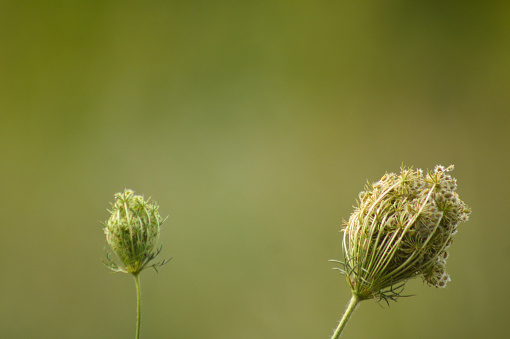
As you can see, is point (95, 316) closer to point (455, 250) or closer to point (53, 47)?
point (53, 47)

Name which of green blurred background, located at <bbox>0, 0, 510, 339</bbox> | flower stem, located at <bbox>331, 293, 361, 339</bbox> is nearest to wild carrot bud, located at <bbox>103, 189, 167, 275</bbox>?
flower stem, located at <bbox>331, 293, 361, 339</bbox>

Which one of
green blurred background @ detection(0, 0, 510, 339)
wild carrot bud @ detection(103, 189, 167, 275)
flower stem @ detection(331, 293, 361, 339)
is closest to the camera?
flower stem @ detection(331, 293, 361, 339)

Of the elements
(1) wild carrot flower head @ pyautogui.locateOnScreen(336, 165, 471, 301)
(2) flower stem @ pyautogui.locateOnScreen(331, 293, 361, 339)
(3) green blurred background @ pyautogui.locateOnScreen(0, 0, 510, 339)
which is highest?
(3) green blurred background @ pyautogui.locateOnScreen(0, 0, 510, 339)

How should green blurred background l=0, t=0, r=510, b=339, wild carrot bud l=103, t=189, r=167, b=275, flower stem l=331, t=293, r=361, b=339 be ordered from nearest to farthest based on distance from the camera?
flower stem l=331, t=293, r=361, b=339 < wild carrot bud l=103, t=189, r=167, b=275 < green blurred background l=0, t=0, r=510, b=339

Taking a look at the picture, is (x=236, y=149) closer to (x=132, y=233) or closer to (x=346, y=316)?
(x=132, y=233)

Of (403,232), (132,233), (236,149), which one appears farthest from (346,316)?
(236,149)

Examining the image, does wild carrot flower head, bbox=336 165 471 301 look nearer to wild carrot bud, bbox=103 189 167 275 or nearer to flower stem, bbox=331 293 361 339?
flower stem, bbox=331 293 361 339
